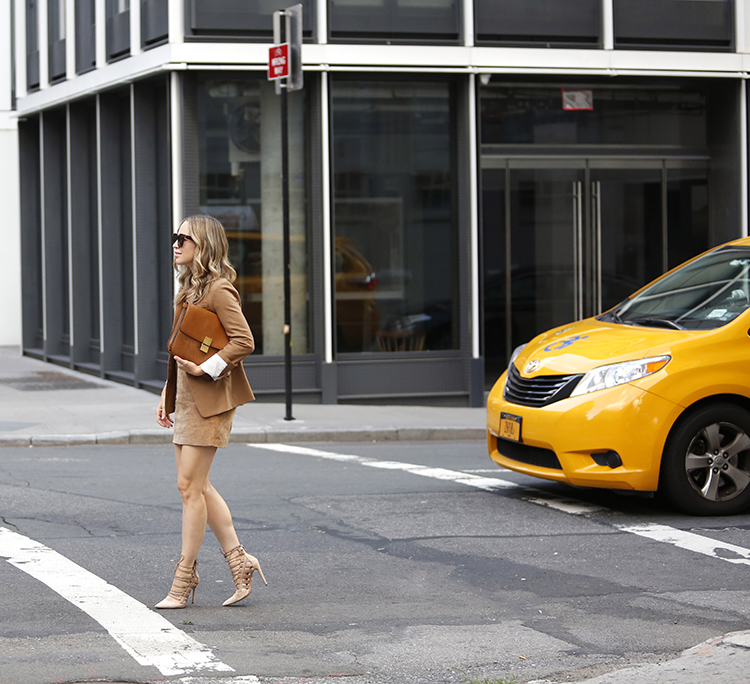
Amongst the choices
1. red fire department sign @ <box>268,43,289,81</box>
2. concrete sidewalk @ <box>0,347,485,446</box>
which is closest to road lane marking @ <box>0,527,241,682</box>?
concrete sidewalk @ <box>0,347,485,446</box>

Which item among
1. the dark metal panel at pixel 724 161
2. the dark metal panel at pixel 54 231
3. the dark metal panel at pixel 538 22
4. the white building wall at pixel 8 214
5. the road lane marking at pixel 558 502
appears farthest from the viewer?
the white building wall at pixel 8 214

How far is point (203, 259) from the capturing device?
5797 mm

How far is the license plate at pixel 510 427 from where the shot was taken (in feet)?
27.4

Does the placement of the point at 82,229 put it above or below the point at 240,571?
above

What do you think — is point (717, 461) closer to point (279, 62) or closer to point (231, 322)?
point (231, 322)

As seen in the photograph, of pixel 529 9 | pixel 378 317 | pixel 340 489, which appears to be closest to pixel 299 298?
pixel 378 317

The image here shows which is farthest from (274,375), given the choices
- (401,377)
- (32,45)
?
(32,45)

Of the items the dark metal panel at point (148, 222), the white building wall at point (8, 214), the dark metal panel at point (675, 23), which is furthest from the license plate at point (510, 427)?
the white building wall at point (8, 214)

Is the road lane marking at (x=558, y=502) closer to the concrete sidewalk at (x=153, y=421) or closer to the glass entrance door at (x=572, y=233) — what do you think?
the concrete sidewalk at (x=153, y=421)

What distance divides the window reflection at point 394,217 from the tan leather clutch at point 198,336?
31.5ft

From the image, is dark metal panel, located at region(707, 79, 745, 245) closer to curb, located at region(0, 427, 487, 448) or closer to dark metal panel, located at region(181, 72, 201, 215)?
curb, located at region(0, 427, 487, 448)

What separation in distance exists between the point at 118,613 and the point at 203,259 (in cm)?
177

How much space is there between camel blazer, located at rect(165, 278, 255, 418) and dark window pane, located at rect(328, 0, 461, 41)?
999cm

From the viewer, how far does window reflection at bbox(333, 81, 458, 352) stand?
50.4ft
